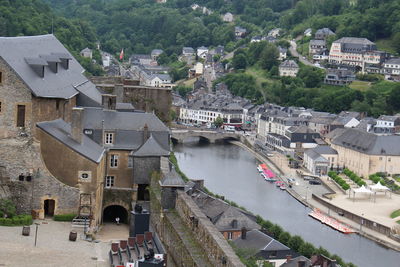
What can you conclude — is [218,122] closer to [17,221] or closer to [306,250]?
[306,250]

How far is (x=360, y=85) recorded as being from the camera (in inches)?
3590

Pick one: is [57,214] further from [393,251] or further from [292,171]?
[292,171]

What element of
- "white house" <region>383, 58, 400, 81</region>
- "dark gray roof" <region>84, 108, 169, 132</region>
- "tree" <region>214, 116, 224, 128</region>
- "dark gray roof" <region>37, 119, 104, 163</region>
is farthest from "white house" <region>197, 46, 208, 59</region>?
"dark gray roof" <region>37, 119, 104, 163</region>

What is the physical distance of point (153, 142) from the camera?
2620 cm

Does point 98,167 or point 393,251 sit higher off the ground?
point 98,167

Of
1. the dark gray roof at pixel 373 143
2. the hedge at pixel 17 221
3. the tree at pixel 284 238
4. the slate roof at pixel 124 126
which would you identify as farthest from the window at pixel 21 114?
the dark gray roof at pixel 373 143

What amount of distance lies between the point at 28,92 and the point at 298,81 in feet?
236

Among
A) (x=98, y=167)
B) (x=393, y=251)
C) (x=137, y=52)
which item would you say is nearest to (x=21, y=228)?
(x=98, y=167)

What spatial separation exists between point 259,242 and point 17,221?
9.39m

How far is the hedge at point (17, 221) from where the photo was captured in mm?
22173

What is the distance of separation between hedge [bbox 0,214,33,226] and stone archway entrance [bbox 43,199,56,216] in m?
0.69

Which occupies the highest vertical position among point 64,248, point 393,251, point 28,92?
point 28,92

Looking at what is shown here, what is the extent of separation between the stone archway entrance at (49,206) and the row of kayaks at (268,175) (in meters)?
31.0

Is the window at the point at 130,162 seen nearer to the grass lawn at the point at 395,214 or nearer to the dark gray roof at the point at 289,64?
the grass lawn at the point at 395,214
